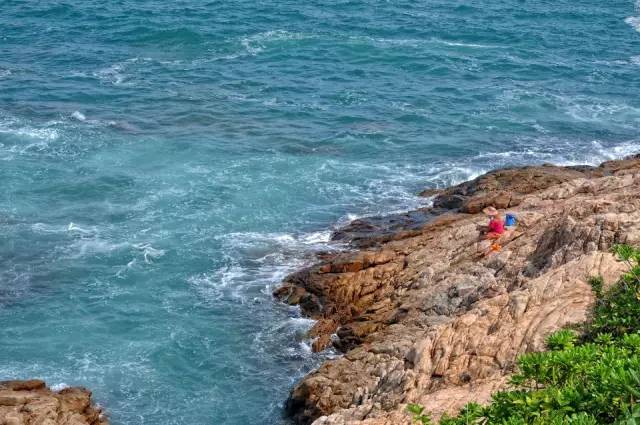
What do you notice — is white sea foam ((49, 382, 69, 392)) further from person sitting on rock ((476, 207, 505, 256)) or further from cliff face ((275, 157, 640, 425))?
person sitting on rock ((476, 207, 505, 256))

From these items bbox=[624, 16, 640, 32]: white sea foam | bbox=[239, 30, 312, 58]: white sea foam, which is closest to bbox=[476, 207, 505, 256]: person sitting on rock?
bbox=[239, 30, 312, 58]: white sea foam

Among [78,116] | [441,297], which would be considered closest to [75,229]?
[78,116]

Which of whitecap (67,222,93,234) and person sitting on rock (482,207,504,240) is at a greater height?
person sitting on rock (482,207,504,240)

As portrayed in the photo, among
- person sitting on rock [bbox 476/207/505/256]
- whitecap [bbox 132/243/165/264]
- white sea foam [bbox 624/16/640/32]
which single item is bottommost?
whitecap [bbox 132/243/165/264]

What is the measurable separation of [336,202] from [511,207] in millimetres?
11003

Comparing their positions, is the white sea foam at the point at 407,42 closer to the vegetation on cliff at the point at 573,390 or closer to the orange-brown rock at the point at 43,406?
the orange-brown rock at the point at 43,406

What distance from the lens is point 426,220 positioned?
40.6m

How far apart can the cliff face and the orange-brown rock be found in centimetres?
653

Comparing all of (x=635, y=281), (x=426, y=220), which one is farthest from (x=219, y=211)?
(x=635, y=281)

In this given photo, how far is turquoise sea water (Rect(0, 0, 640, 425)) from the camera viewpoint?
110ft

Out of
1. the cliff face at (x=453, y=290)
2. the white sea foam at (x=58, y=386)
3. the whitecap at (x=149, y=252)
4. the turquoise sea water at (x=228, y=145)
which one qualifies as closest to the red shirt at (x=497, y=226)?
the cliff face at (x=453, y=290)

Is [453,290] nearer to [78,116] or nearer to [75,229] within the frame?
[75,229]

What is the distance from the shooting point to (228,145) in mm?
52406

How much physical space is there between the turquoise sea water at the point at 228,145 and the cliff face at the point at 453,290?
2.25 m
